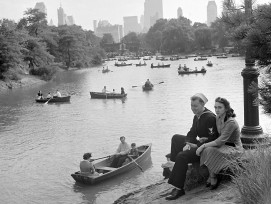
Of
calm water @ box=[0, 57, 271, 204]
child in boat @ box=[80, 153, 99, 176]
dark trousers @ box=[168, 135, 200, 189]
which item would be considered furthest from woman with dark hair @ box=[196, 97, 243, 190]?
child in boat @ box=[80, 153, 99, 176]

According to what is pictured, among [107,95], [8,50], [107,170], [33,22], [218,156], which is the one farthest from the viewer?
[33,22]

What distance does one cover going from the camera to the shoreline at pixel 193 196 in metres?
5.52

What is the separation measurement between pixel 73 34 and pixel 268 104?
76.6m

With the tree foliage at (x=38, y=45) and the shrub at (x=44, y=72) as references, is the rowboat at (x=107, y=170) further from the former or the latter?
the shrub at (x=44, y=72)

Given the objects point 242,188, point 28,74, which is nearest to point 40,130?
point 242,188

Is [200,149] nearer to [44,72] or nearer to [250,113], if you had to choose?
[250,113]

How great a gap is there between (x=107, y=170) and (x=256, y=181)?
8438 millimetres

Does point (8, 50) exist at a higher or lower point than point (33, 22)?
lower

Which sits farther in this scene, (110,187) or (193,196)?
(110,187)

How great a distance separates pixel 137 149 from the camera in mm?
14328

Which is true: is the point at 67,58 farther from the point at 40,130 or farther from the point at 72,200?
the point at 72,200

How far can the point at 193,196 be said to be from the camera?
612cm

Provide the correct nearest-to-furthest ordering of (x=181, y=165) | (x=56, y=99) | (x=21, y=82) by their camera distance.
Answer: (x=181, y=165) → (x=56, y=99) → (x=21, y=82)

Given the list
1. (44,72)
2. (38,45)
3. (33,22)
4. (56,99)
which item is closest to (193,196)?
(56,99)
